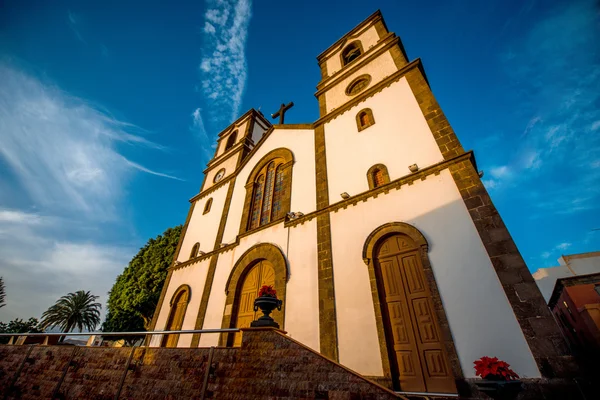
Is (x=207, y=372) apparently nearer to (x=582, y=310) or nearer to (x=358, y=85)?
(x=358, y=85)

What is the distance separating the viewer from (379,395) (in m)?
2.92

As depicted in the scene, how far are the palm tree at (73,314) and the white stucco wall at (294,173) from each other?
2812 centimetres

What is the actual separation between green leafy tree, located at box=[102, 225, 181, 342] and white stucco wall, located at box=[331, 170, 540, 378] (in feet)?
61.2

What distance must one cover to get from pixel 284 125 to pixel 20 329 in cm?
4429

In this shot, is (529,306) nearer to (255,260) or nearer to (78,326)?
(255,260)

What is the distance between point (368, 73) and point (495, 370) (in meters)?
11.3

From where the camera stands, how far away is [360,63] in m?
11.9

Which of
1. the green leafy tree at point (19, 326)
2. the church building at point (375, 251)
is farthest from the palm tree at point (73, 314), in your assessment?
the church building at point (375, 251)

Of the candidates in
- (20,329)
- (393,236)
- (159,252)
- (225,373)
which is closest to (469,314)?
(393,236)

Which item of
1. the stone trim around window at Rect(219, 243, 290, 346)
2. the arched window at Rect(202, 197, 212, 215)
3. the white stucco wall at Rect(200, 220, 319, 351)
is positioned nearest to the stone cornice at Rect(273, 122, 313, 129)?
the white stucco wall at Rect(200, 220, 319, 351)

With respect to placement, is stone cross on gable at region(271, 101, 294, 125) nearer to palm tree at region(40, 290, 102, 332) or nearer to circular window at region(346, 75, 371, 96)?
circular window at region(346, 75, 371, 96)

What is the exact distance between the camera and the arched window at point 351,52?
13368 mm

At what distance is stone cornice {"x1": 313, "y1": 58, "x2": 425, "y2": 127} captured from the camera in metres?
9.30

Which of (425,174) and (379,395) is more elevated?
(425,174)
